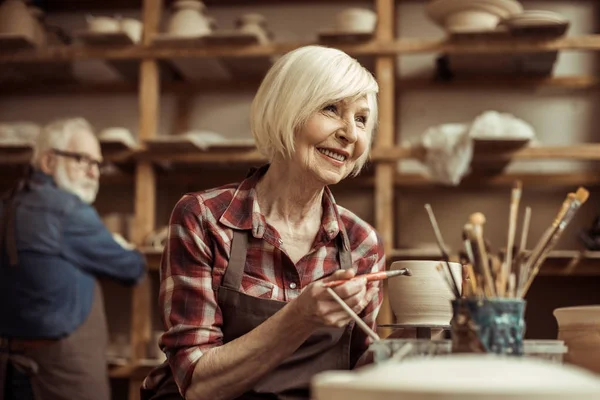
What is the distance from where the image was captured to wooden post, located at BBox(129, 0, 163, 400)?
421 cm

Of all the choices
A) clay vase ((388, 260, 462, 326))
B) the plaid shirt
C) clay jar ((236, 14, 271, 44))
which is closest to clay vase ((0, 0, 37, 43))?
clay jar ((236, 14, 271, 44))

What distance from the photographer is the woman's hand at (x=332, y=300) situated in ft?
4.81

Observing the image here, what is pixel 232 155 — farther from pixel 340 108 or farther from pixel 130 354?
pixel 340 108

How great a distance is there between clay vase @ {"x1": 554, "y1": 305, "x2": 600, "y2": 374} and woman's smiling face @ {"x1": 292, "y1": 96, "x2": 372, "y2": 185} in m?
0.65

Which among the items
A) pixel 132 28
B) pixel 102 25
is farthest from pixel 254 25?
pixel 102 25

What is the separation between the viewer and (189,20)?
437cm

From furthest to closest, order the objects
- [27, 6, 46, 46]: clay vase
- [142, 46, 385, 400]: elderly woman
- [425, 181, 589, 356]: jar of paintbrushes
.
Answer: [27, 6, 46, 46]: clay vase, [142, 46, 385, 400]: elderly woman, [425, 181, 589, 356]: jar of paintbrushes

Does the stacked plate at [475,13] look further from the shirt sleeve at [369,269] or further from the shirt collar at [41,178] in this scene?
the shirt sleeve at [369,269]

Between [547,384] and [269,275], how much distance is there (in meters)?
1.16

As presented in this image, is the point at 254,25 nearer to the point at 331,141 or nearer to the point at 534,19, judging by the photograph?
the point at 534,19

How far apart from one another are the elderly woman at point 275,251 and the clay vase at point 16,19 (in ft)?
9.48

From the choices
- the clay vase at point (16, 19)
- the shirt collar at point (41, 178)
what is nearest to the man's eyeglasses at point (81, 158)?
the shirt collar at point (41, 178)

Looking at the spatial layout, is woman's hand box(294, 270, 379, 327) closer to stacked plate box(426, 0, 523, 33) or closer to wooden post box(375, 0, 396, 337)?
wooden post box(375, 0, 396, 337)

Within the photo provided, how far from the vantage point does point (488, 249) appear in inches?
51.8
